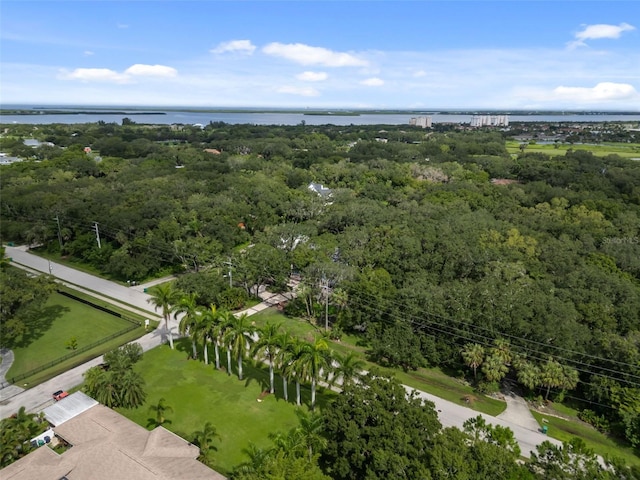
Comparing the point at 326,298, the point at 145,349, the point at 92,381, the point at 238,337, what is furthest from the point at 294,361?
the point at 145,349

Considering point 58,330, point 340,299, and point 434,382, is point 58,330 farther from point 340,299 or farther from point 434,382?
point 434,382

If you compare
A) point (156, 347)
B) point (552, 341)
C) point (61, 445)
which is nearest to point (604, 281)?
point (552, 341)

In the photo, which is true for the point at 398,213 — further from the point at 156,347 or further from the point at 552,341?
the point at 156,347

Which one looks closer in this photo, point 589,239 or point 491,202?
point 589,239

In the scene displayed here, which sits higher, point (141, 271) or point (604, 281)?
point (604, 281)

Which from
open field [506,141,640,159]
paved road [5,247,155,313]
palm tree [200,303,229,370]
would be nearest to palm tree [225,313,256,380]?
palm tree [200,303,229,370]

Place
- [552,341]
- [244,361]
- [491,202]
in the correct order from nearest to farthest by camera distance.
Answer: [552,341], [244,361], [491,202]
